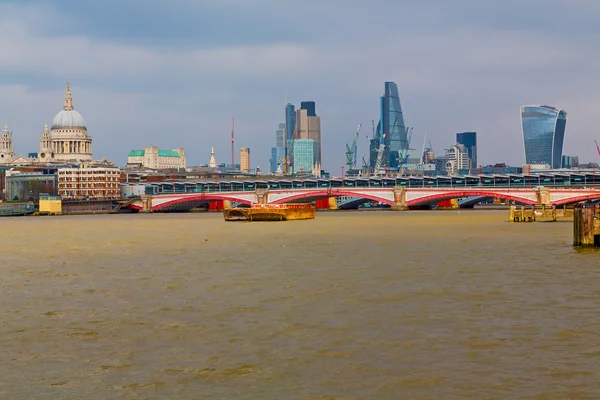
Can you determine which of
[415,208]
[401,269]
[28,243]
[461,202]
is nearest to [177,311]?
[401,269]

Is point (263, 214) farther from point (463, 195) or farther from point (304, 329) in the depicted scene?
point (304, 329)

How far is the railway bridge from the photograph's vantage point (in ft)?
429

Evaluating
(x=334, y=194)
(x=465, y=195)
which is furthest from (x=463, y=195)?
(x=334, y=194)

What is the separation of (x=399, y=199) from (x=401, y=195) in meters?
0.77

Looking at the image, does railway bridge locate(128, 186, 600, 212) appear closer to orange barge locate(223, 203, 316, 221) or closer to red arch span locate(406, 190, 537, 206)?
red arch span locate(406, 190, 537, 206)

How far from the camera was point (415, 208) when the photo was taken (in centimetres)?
16125

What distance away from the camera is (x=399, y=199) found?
149 meters

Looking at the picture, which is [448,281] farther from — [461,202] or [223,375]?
[461,202]

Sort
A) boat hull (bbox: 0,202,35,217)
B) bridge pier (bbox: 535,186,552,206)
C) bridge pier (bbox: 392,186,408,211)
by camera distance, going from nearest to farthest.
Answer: bridge pier (bbox: 535,186,552,206), bridge pier (bbox: 392,186,408,211), boat hull (bbox: 0,202,35,217)

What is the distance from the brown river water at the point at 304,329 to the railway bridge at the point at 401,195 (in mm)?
94165

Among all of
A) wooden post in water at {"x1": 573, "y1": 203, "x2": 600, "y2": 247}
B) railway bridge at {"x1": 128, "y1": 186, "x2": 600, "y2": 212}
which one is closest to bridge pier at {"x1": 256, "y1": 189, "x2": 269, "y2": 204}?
railway bridge at {"x1": 128, "y1": 186, "x2": 600, "y2": 212}

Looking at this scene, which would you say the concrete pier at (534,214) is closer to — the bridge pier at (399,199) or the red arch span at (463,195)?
the red arch span at (463,195)

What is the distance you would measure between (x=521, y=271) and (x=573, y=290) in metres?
6.66

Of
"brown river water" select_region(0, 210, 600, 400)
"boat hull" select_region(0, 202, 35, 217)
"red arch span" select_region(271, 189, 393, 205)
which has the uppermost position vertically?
"red arch span" select_region(271, 189, 393, 205)
